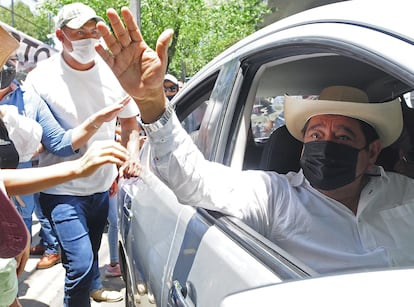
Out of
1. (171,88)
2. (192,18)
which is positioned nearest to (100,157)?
(171,88)

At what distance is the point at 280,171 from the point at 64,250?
4.10 feet

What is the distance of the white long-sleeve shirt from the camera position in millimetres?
1619

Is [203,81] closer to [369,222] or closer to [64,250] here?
[369,222]

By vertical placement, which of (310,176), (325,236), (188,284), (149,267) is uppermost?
(310,176)

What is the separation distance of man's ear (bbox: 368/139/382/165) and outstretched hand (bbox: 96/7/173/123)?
0.81m

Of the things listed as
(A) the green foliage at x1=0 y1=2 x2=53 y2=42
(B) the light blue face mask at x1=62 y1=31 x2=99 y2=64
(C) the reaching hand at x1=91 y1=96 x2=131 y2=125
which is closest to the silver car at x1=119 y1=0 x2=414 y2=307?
(C) the reaching hand at x1=91 y1=96 x2=131 y2=125

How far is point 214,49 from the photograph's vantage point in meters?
21.1

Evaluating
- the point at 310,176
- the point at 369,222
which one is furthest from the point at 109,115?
the point at 369,222

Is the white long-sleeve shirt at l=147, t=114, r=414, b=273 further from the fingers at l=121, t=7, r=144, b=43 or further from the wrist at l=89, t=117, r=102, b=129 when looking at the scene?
the wrist at l=89, t=117, r=102, b=129

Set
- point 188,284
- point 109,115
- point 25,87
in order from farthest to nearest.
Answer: point 25,87
point 109,115
point 188,284

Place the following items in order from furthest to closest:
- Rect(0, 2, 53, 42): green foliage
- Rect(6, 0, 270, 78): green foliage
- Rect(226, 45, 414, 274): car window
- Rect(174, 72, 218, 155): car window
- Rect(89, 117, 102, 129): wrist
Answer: Rect(0, 2, 53, 42): green foliage, Rect(6, 0, 270, 78): green foliage, Rect(89, 117, 102, 129): wrist, Rect(174, 72, 218, 155): car window, Rect(226, 45, 414, 274): car window

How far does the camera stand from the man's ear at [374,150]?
6.24 ft

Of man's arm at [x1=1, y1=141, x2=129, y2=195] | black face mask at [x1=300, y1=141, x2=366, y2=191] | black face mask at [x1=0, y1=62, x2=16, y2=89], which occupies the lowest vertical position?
man's arm at [x1=1, y1=141, x2=129, y2=195]

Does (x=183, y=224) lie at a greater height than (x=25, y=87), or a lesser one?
lesser
